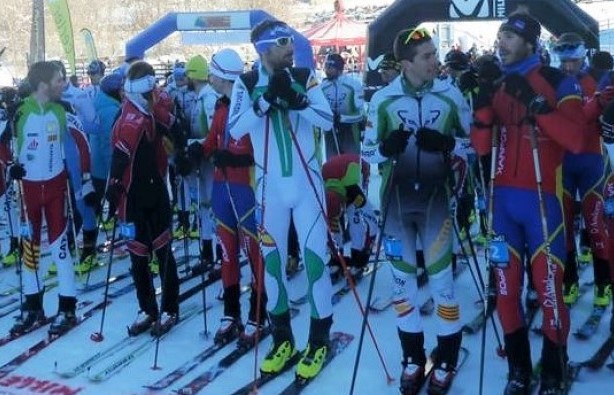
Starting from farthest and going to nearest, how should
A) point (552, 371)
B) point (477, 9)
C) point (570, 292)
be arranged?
point (477, 9)
point (570, 292)
point (552, 371)

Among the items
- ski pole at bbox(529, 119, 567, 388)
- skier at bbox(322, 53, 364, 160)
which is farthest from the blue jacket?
ski pole at bbox(529, 119, 567, 388)

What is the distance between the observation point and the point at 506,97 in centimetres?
402

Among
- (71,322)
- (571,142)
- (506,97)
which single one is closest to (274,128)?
(506,97)

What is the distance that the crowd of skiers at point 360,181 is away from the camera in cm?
402

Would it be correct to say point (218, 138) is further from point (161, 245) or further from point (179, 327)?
point (179, 327)

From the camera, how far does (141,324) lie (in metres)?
5.87

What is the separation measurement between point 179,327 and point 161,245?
26.2 inches

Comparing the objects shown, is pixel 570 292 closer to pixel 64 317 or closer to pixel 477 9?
pixel 64 317

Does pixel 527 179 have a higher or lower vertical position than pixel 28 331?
higher

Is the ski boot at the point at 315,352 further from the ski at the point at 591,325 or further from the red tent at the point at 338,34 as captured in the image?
the red tent at the point at 338,34

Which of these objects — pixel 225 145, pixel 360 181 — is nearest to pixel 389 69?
pixel 360 181

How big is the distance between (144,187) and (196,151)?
1.53ft

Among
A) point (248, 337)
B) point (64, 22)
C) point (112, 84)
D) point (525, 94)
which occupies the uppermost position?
point (64, 22)

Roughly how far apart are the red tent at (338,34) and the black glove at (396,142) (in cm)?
2476
